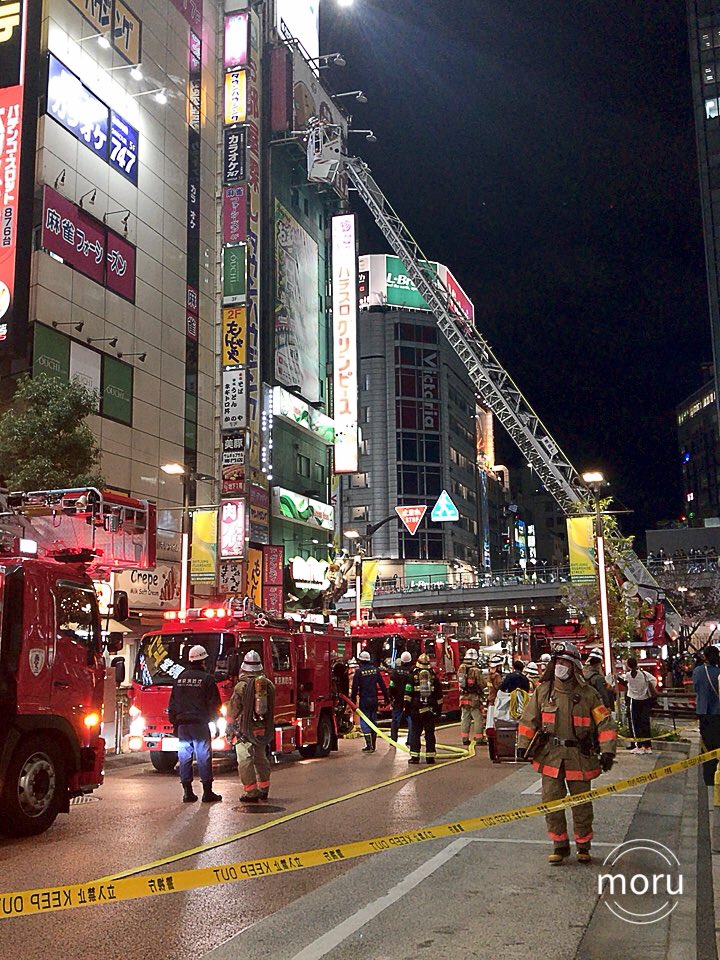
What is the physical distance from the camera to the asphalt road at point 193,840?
586 centimetres

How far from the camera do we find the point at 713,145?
355ft

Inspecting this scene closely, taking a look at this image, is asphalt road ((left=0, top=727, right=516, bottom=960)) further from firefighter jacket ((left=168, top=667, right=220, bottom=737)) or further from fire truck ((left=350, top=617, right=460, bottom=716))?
fire truck ((left=350, top=617, right=460, bottom=716))

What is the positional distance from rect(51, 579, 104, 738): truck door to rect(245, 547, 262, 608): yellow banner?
32170mm

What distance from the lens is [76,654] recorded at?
10.5 meters

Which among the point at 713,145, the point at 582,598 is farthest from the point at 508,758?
the point at 713,145

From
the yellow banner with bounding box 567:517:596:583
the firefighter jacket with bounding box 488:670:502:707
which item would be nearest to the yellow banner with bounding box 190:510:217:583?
the yellow banner with bounding box 567:517:596:583

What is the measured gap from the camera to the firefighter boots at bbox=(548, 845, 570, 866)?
24.6 ft

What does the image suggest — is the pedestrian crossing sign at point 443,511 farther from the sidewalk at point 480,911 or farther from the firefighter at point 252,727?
the sidewalk at point 480,911

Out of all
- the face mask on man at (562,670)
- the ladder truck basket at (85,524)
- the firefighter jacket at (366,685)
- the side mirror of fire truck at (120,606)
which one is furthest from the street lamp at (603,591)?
the face mask on man at (562,670)

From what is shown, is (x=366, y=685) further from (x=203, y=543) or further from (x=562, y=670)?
(x=562, y=670)

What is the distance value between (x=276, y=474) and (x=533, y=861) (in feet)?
152

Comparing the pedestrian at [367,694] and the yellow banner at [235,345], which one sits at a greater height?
the yellow banner at [235,345]

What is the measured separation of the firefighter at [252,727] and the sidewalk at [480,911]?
9.07ft

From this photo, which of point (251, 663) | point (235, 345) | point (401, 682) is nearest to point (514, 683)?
point (401, 682)
